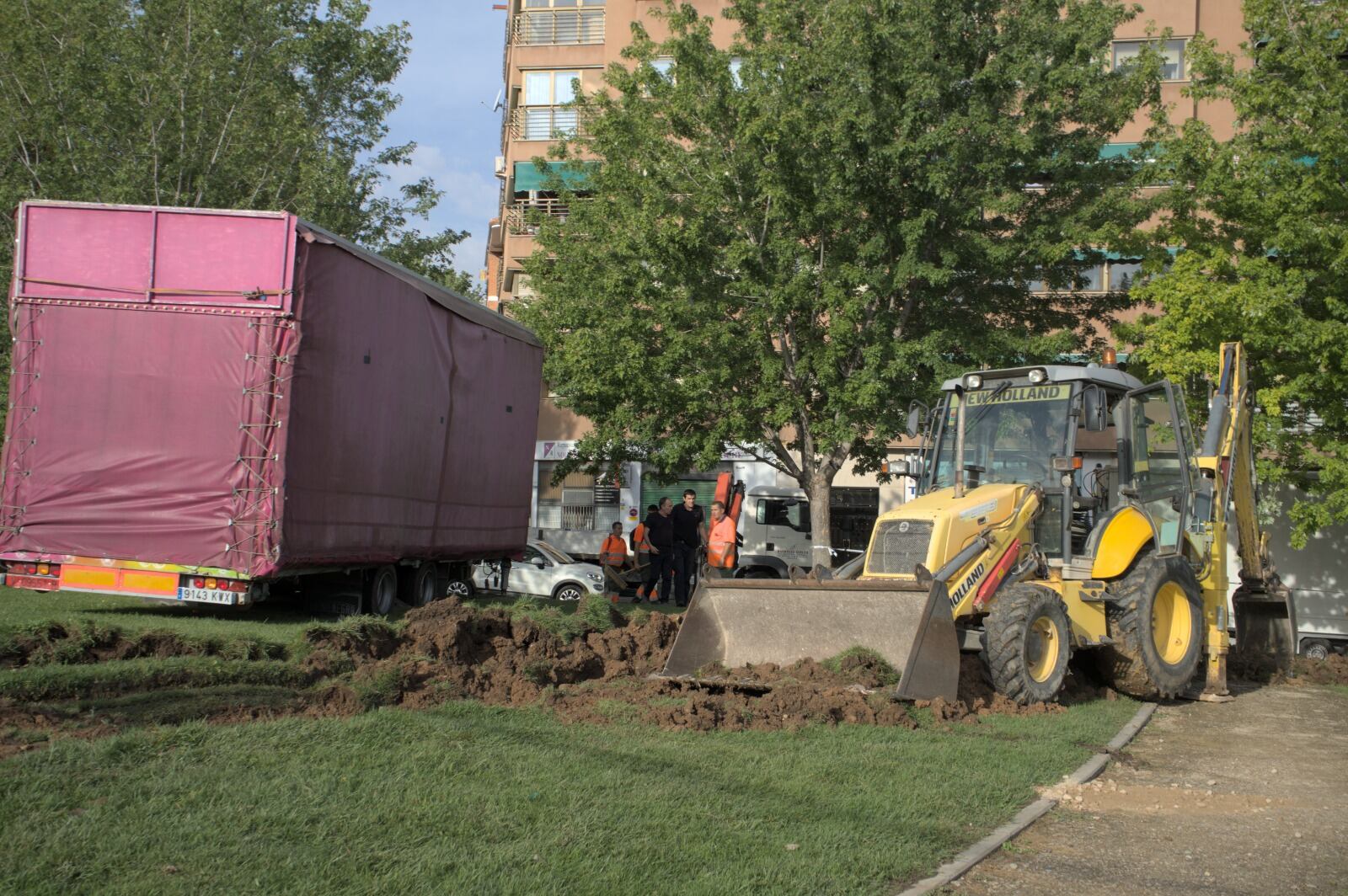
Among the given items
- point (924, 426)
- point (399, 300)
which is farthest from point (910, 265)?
point (399, 300)

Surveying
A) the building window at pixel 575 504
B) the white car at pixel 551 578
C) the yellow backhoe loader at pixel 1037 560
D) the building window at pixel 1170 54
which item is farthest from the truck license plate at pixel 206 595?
the building window at pixel 1170 54

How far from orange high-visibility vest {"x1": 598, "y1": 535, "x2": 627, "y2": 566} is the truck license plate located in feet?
34.8

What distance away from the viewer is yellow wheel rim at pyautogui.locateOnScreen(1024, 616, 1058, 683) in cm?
960

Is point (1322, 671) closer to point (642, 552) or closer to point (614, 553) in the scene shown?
point (642, 552)

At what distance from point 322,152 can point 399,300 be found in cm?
1001

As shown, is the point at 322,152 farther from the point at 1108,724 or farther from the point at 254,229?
the point at 1108,724

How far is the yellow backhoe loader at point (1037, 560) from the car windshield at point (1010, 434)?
1 centimetres

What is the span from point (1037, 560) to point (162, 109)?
1647cm

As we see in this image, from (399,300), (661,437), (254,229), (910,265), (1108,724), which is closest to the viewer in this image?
(1108,724)

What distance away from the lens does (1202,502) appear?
11789 mm

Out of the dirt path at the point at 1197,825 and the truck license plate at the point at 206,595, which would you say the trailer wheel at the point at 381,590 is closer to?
the truck license plate at the point at 206,595

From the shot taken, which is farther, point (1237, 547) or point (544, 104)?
point (544, 104)

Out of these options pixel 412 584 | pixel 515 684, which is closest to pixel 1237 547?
pixel 515 684

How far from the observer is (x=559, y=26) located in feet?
124
